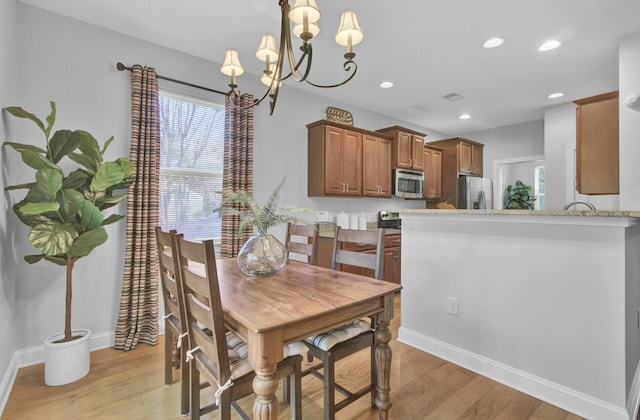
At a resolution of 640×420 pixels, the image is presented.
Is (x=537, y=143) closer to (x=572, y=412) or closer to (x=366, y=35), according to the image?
(x=366, y=35)

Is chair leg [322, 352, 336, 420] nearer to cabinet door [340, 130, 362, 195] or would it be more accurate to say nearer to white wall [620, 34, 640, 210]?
cabinet door [340, 130, 362, 195]

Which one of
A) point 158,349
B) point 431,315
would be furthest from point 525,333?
point 158,349

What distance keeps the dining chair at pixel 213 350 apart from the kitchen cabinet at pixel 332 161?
258 cm

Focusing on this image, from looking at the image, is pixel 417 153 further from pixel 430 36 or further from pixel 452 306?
pixel 452 306

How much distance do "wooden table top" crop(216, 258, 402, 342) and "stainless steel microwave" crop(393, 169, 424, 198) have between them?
3.08 m

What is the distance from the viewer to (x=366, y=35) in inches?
106

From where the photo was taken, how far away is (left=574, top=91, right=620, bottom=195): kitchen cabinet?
2.71 m

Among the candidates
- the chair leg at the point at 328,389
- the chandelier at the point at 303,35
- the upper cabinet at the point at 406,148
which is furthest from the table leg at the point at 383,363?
the upper cabinet at the point at 406,148

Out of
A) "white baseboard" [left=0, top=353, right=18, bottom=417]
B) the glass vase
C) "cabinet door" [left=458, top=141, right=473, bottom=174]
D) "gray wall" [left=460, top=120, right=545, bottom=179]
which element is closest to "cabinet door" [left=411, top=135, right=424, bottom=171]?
"cabinet door" [left=458, top=141, right=473, bottom=174]

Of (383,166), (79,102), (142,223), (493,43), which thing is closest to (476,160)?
(383,166)

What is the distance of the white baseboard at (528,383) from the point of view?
1680mm

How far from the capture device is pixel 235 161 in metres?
3.15

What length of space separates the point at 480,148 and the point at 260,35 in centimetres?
471

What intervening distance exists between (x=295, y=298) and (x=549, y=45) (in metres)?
3.26
